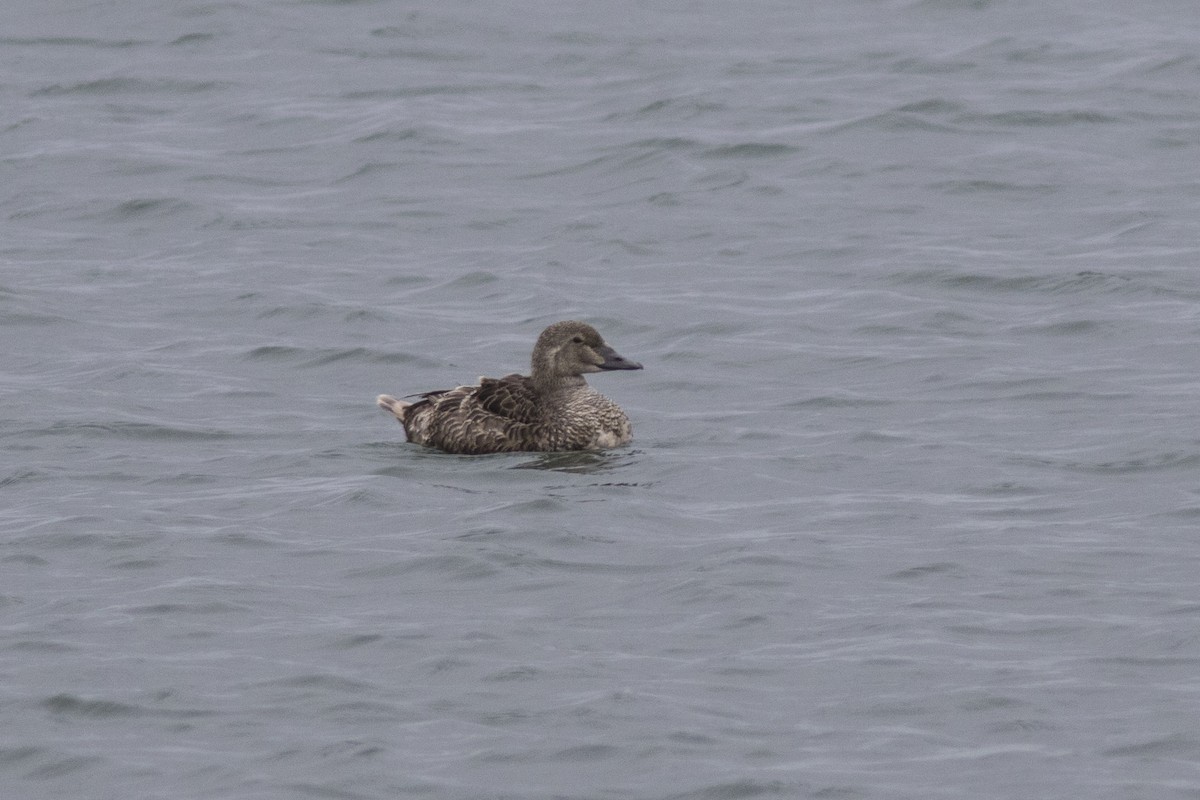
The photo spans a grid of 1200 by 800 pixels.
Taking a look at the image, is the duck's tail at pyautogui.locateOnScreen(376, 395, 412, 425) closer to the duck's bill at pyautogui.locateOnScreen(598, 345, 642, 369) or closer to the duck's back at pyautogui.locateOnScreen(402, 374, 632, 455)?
the duck's back at pyautogui.locateOnScreen(402, 374, 632, 455)

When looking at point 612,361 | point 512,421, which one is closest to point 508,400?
point 512,421

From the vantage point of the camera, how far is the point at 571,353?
14375 millimetres

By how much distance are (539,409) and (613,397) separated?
5.20 feet

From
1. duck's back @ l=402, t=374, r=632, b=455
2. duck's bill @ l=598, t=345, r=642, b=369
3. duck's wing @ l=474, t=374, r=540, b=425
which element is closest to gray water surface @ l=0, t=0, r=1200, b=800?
duck's back @ l=402, t=374, r=632, b=455

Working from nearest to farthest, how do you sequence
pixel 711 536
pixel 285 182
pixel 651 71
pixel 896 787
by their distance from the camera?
pixel 896 787 → pixel 711 536 → pixel 285 182 → pixel 651 71

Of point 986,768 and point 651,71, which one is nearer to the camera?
point 986,768

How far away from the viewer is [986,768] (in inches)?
356

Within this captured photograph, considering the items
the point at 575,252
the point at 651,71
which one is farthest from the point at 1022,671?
the point at 651,71

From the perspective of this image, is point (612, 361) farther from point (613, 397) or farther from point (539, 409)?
point (613, 397)

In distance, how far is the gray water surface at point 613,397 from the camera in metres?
9.51

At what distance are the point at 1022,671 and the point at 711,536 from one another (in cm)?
246

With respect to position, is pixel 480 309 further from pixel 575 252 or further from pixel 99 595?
pixel 99 595

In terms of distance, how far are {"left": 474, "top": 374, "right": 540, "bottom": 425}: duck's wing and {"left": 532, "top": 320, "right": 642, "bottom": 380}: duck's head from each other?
17 centimetres

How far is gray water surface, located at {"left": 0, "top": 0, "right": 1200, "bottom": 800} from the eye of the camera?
951cm
